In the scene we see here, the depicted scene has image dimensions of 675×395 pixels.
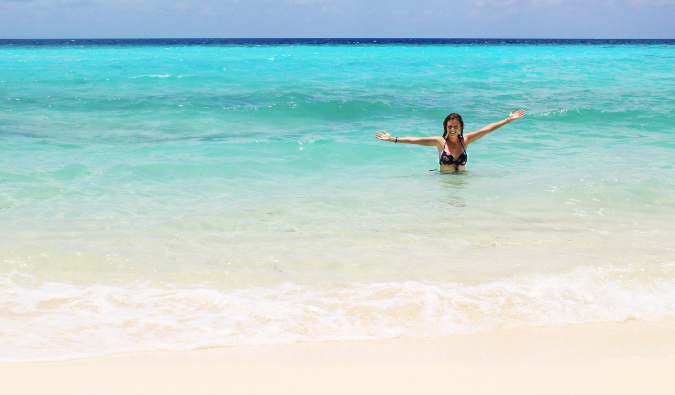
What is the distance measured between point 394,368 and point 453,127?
15.7ft

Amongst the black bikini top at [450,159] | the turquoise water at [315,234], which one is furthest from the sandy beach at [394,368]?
the black bikini top at [450,159]

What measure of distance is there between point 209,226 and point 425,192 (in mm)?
2512

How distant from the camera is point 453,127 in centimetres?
692

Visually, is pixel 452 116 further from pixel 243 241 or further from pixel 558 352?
pixel 558 352

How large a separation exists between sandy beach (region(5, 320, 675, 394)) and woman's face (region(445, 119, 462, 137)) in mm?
4248

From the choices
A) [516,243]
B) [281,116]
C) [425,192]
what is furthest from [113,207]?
Answer: [281,116]

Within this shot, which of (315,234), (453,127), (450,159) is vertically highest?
(453,127)

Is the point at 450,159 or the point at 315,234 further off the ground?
the point at 450,159

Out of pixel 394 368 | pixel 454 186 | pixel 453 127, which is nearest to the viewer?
pixel 394 368

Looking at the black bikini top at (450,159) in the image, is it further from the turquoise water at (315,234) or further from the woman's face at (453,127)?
the woman's face at (453,127)

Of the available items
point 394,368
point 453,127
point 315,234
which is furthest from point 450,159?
point 394,368

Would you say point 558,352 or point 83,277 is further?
point 83,277

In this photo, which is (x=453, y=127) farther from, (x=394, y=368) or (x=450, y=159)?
(x=394, y=368)

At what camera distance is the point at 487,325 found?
3094 mm
